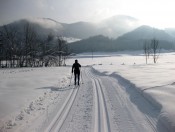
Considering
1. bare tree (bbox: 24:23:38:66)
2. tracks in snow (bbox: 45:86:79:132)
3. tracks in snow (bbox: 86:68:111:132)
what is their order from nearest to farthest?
tracks in snow (bbox: 86:68:111:132) → tracks in snow (bbox: 45:86:79:132) → bare tree (bbox: 24:23:38:66)

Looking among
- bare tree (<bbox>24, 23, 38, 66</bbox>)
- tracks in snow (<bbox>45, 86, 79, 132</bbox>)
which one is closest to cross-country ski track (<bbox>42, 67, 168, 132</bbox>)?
tracks in snow (<bbox>45, 86, 79, 132</bbox>)

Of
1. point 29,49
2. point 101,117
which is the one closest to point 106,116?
point 101,117

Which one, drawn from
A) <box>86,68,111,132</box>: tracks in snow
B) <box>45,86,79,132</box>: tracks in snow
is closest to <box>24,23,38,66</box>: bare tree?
<box>45,86,79,132</box>: tracks in snow

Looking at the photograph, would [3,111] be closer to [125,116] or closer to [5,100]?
[5,100]

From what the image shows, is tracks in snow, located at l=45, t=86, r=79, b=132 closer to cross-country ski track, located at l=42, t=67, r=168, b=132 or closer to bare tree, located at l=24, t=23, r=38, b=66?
cross-country ski track, located at l=42, t=67, r=168, b=132

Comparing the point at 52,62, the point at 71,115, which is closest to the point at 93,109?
the point at 71,115

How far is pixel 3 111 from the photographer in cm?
1103

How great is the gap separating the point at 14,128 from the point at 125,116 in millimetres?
4250

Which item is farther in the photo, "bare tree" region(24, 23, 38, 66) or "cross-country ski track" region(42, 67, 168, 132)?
"bare tree" region(24, 23, 38, 66)

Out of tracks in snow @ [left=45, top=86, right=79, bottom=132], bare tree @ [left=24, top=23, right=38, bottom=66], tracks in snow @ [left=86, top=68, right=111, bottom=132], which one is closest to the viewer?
tracks in snow @ [left=86, top=68, right=111, bottom=132]

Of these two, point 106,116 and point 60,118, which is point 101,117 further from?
point 60,118

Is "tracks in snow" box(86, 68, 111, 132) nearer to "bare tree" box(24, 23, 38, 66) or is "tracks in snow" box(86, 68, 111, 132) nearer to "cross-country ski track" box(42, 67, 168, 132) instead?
"cross-country ski track" box(42, 67, 168, 132)

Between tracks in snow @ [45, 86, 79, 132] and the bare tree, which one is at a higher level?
the bare tree

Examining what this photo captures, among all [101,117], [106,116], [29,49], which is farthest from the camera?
[29,49]
